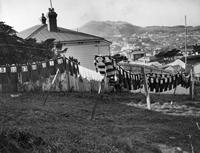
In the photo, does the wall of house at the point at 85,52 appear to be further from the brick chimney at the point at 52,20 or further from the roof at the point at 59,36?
the brick chimney at the point at 52,20

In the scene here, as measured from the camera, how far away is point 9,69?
48.0 ft

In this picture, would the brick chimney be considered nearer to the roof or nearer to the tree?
the roof

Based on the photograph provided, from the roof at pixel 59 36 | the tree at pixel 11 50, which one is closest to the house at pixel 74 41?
the roof at pixel 59 36

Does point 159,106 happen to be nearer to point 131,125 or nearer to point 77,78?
point 131,125

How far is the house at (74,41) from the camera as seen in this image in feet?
88.1

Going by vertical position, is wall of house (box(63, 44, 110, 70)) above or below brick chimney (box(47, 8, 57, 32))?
below

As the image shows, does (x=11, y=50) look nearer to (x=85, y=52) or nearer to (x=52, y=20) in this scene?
(x=85, y=52)

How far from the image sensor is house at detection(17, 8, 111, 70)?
2686cm

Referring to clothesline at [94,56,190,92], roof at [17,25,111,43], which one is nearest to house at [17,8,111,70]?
roof at [17,25,111,43]

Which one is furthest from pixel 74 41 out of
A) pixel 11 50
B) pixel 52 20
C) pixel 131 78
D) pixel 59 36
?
pixel 131 78

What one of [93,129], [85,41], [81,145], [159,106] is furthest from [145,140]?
[85,41]

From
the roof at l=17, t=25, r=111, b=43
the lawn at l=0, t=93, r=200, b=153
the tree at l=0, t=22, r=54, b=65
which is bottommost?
the lawn at l=0, t=93, r=200, b=153

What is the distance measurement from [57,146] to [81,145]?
1.89ft

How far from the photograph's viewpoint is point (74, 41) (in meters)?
26.8
